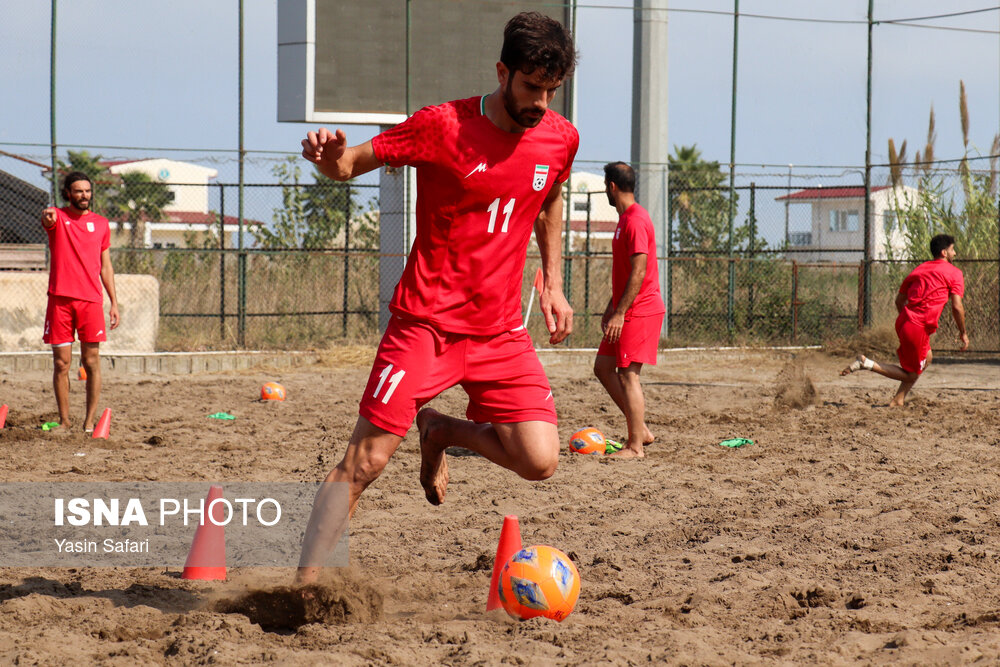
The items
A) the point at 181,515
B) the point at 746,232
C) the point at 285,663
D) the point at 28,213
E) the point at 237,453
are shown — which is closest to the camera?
the point at 285,663

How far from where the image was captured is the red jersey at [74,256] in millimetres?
8078

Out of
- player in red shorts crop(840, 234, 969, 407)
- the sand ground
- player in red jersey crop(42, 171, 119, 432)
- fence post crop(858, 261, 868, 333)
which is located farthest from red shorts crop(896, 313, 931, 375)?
player in red jersey crop(42, 171, 119, 432)

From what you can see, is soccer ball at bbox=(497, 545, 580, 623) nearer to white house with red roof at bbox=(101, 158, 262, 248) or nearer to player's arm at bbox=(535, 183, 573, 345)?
player's arm at bbox=(535, 183, 573, 345)

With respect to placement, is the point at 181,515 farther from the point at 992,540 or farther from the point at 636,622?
the point at 992,540

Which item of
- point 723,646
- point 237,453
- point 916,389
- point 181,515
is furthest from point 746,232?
point 723,646

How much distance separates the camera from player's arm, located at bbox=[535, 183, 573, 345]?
441 centimetres

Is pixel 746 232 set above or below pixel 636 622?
above

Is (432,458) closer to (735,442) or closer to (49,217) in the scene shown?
(735,442)

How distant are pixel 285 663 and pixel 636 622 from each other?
1319 millimetres

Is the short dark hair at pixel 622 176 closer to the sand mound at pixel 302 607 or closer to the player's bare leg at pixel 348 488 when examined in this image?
the player's bare leg at pixel 348 488

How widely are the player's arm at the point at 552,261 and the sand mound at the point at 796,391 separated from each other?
644 centimetres

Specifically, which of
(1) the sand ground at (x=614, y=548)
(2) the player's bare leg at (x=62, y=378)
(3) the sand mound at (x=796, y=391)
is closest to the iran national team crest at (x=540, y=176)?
(1) the sand ground at (x=614, y=548)

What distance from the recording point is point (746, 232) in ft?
61.5

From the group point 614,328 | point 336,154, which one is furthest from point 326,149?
point 614,328
